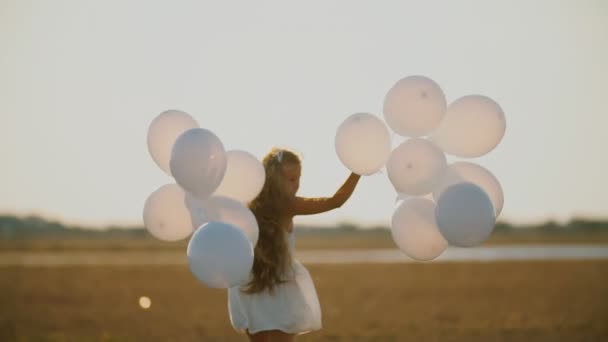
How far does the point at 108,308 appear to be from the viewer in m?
12.6

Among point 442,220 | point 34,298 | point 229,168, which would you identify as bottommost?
point 34,298

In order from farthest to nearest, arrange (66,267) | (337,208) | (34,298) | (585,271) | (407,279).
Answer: (66,267)
(585,271)
(407,279)
(34,298)
(337,208)

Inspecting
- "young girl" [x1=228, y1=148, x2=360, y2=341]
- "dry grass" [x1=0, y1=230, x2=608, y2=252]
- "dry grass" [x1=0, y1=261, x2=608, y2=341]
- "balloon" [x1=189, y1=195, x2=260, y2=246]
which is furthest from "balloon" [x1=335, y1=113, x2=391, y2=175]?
"dry grass" [x1=0, y1=230, x2=608, y2=252]

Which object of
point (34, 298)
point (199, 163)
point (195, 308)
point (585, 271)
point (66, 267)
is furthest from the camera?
point (66, 267)

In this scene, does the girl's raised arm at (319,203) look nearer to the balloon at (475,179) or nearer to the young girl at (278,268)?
the young girl at (278,268)

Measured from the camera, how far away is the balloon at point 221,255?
4.17 meters

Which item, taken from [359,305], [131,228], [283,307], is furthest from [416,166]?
[131,228]

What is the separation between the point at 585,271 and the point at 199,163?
16.3 m

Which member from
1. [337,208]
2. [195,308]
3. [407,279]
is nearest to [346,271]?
[407,279]

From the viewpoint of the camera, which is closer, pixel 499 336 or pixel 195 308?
pixel 499 336

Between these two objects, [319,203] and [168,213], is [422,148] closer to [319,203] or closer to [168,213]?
[319,203]

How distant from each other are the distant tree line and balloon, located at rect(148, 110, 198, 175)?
59.3m

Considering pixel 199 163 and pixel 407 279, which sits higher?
pixel 199 163

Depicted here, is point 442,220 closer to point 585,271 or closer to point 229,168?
point 229,168
